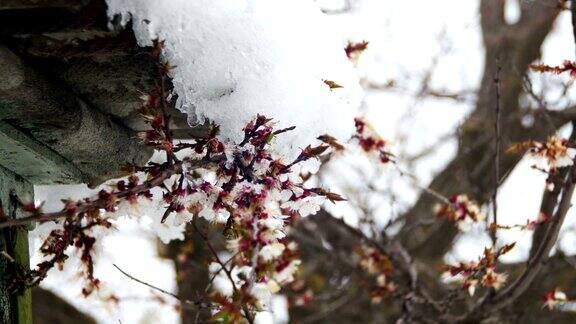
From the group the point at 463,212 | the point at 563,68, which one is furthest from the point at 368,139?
the point at 563,68

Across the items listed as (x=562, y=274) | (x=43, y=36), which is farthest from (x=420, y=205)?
(x=43, y=36)

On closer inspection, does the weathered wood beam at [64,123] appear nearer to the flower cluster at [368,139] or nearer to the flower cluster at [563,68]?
the flower cluster at [368,139]

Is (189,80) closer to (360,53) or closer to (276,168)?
(276,168)

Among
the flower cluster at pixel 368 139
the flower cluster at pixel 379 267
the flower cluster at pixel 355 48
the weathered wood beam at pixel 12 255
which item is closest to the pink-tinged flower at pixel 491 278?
the flower cluster at pixel 368 139

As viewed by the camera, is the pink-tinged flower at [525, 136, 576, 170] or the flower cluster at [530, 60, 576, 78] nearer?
the flower cluster at [530, 60, 576, 78]

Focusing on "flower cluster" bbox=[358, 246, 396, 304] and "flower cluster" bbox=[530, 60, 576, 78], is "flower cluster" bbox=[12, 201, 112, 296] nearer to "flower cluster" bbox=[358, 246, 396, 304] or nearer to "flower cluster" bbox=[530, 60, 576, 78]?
"flower cluster" bbox=[530, 60, 576, 78]

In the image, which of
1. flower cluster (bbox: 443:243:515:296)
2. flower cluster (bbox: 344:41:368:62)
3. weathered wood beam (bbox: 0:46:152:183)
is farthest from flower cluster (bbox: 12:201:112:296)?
flower cluster (bbox: 443:243:515:296)
